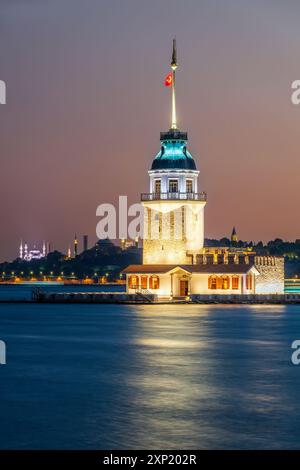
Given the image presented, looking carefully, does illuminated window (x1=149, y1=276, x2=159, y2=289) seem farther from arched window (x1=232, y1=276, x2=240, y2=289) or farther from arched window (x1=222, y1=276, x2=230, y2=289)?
arched window (x1=232, y1=276, x2=240, y2=289)

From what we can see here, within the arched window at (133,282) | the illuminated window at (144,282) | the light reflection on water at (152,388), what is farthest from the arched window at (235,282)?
the light reflection on water at (152,388)

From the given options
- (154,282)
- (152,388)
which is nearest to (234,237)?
(154,282)

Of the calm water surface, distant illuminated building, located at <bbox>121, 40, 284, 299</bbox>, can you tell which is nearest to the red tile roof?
distant illuminated building, located at <bbox>121, 40, 284, 299</bbox>

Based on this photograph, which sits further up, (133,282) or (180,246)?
(180,246)

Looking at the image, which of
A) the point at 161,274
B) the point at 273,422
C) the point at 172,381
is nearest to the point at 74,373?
the point at 172,381

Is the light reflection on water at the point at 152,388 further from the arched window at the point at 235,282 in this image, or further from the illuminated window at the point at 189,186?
the illuminated window at the point at 189,186

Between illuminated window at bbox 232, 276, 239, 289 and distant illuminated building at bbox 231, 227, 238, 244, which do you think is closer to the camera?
illuminated window at bbox 232, 276, 239, 289

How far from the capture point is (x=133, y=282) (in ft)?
273

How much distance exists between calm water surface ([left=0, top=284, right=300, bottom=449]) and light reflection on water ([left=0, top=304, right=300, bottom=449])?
31mm

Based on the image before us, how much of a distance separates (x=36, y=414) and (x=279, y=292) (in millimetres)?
61308

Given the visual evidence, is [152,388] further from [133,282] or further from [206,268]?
[133,282]

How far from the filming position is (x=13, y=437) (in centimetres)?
2417

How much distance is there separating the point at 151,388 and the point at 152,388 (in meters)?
0.03

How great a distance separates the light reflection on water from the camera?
2447 cm
